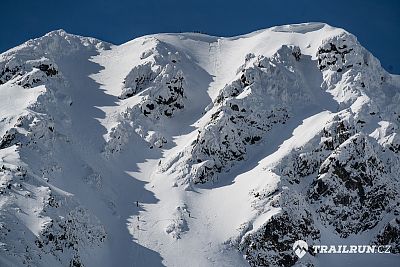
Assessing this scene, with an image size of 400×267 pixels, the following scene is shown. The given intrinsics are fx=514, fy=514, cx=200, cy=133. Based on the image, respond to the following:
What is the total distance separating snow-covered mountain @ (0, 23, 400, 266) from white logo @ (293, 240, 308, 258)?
2.13 feet

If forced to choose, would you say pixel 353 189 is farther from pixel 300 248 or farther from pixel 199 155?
pixel 199 155

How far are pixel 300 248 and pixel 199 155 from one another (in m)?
18.5

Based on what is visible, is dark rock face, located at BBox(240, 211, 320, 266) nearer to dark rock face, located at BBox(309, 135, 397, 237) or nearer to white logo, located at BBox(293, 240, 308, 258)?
white logo, located at BBox(293, 240, 308, 258)

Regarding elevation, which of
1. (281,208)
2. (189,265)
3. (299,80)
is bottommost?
(189,265)

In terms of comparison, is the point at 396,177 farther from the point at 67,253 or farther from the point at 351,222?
the point at 67,253

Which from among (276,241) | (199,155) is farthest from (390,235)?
(199,155)

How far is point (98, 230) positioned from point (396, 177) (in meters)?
35.2

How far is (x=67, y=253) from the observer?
47906 mm

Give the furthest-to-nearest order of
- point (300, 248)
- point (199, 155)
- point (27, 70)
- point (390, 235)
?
point (27, 70)
point (199, 155)
point (390, 235)
point (300, 248)

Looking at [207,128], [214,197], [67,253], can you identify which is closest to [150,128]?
[207,128]

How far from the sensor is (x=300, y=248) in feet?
178

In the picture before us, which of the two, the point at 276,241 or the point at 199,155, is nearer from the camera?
the point at 276,241

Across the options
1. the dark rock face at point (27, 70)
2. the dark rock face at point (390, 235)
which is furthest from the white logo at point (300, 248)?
the dark rock face at point (27, 70)

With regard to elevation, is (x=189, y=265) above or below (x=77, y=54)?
below
